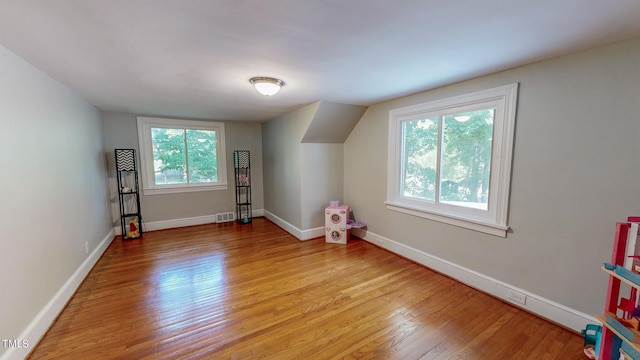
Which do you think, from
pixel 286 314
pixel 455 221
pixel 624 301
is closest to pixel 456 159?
pixel 455 221

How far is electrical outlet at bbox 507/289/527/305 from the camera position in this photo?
2.19m

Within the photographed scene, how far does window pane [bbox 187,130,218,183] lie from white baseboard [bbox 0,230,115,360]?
7.01 ft

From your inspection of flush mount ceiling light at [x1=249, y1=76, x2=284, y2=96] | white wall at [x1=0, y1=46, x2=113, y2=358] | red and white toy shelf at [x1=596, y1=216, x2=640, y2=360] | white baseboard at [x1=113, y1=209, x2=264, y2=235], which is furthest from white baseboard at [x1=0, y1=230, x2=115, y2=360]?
red and white toy shelf at [x1=596, y1=216, x2=640, y2=360]

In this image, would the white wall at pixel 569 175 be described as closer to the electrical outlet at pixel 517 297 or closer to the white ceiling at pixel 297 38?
the electrical outlet at pixel 517 297

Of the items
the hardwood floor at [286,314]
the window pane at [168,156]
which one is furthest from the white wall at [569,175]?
the window pane at [168,156]

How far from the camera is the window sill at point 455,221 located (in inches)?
92.3

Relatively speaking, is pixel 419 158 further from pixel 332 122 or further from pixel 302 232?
pixel 302 232

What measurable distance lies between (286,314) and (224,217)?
11.3 ft

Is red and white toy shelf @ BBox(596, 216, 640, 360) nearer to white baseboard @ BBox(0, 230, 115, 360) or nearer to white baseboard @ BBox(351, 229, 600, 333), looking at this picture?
white baseboard @ BBox(351, 229, 600, 333)

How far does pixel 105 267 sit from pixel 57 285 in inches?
36.1

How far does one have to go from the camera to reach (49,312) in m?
2.00

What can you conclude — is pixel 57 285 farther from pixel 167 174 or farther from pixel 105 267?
pixel 167 174

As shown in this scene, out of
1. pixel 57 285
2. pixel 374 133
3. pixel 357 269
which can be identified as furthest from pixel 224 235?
pixel 374 133

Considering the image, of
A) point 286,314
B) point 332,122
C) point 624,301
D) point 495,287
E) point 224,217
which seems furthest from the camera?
point 224,217
